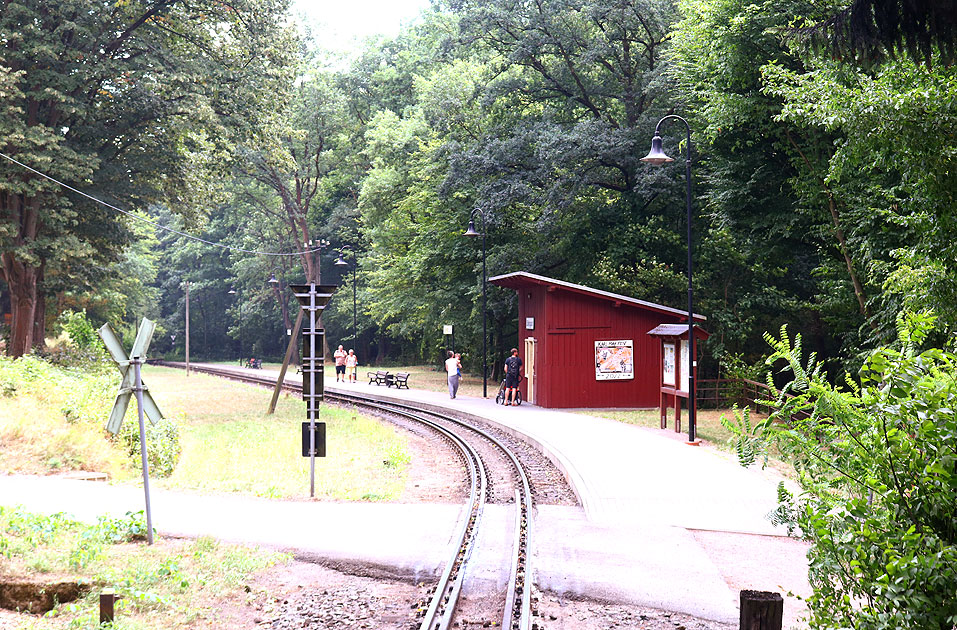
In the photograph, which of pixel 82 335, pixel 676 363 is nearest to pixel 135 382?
pixel 676 363

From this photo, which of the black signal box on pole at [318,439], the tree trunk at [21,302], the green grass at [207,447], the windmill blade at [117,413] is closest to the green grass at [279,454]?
the green grass at [207,447]

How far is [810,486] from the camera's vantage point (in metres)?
4.80

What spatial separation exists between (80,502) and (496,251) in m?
25.3

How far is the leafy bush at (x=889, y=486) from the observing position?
4.02 m

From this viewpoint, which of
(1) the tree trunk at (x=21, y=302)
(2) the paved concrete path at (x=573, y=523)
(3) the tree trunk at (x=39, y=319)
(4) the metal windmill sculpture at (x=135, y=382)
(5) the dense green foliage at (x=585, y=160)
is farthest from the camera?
(3) the tree trunk at (x=39, y=319)

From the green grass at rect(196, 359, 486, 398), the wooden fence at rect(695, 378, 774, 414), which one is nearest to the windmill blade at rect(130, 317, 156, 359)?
the wooden fence at rect(695, 378, 774, 414)

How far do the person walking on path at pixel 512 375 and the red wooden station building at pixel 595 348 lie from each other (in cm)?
83

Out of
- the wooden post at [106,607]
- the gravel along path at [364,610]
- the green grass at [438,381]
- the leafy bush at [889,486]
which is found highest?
the leafy bush at [889,486]

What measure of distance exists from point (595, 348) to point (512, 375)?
9.95 feet

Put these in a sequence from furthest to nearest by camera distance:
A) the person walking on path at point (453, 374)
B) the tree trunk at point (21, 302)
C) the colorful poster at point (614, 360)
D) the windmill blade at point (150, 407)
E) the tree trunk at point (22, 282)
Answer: the person walking on path at point (453, 374) → the tree trunk at point (21, 302) → the colorful poster at point (614, 360) → the tree trunk at point (22, 282) → the windmill blade at point (150, 407)

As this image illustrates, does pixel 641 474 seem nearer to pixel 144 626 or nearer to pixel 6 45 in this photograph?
pixel 144 626

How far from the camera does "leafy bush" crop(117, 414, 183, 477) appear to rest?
1562 centimetres

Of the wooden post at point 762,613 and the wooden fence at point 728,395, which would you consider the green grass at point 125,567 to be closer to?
the wooden post at point 762,613

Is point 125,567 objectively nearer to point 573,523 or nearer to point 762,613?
point 573,523
